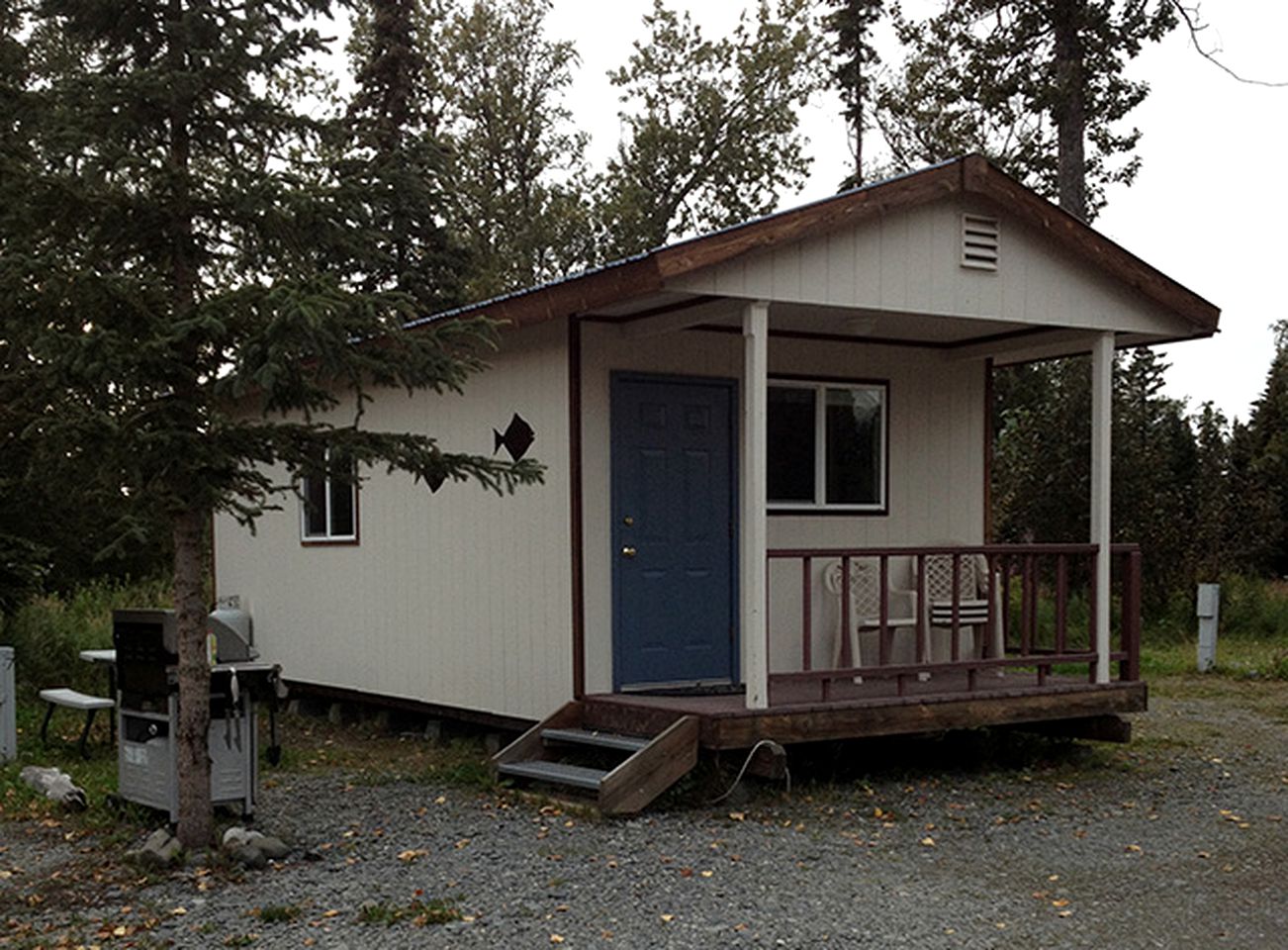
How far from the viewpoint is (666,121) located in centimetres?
3306

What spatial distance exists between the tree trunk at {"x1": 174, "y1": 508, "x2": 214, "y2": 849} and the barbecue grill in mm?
249

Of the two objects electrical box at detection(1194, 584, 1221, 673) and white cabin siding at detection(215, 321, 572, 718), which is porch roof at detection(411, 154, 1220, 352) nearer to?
white cabin siding at detection(215, 321, 572, 718)

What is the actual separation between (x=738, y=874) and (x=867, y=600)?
138 inches

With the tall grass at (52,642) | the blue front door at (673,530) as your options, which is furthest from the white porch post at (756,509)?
the tall grass at (52,642)

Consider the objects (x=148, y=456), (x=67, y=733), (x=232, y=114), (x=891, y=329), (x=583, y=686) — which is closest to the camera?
(x=148, y=456)

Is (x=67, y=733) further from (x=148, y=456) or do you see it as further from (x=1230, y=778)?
(x=1230, y=778)

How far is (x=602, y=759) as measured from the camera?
27.6 feet

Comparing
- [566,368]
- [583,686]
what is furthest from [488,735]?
[566,368]

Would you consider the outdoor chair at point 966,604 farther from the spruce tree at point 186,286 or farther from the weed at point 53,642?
the weed at point 53,642

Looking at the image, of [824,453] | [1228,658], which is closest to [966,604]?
[824,453]

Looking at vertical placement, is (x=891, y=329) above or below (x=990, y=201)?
below

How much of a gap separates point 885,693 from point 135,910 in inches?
182

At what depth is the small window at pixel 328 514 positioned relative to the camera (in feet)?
36.9

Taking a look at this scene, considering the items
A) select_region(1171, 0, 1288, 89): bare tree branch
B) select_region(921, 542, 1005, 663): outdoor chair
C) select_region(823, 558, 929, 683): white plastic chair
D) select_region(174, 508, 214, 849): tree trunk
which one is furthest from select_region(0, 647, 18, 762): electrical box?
select_region(1171, 0, 1288, 89): bare tree branch
